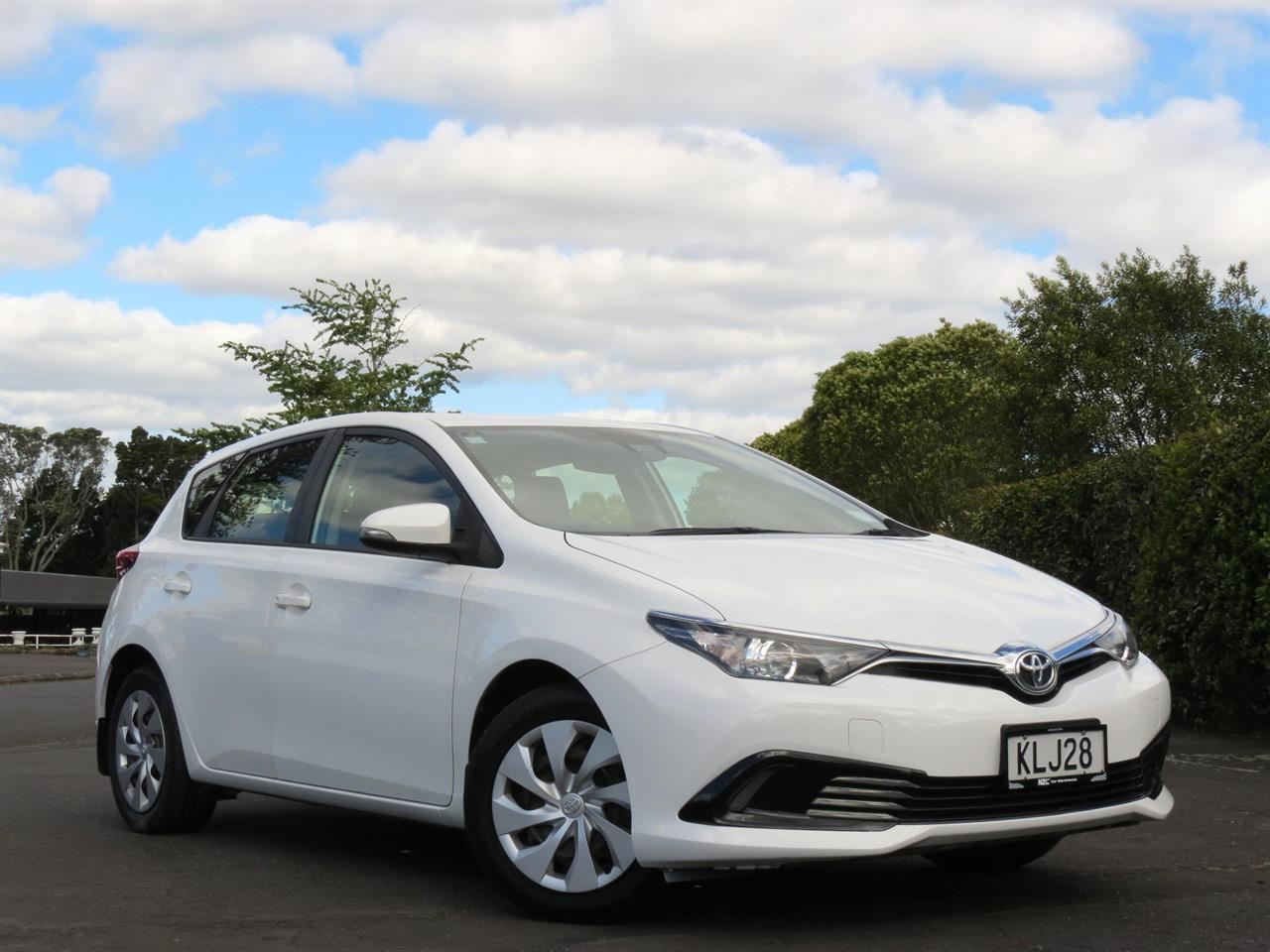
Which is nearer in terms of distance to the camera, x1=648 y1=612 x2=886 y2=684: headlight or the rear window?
x1=648 y1=612 x2=886 y2=684: headlight

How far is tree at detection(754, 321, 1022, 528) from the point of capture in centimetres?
5209

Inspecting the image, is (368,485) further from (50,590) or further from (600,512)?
(50,590)

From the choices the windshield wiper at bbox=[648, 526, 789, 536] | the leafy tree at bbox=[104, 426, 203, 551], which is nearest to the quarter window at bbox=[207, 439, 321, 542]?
the windshield wiper at bbox=[648, 526, 789, 536]

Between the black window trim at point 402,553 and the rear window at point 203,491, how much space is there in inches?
39.7

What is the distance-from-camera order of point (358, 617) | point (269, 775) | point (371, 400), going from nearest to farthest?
point (358, 617) → point (269, 775) → point (371, 400)

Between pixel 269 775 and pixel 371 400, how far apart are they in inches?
1011

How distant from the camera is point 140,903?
5703 millimetres

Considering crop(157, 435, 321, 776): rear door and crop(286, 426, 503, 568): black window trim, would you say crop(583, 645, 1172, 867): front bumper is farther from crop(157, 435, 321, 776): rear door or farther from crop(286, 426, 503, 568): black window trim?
crop(157, 435, 321, 776): rear door

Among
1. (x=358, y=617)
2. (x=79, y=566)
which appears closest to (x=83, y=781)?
(x=358, y=617)

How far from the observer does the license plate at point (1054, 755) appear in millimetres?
4773

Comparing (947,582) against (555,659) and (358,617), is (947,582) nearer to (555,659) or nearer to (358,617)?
(555,659)

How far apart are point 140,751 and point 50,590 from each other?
69.7 metres

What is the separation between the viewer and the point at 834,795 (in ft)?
15.4

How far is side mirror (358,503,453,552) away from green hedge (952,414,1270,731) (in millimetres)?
5666
